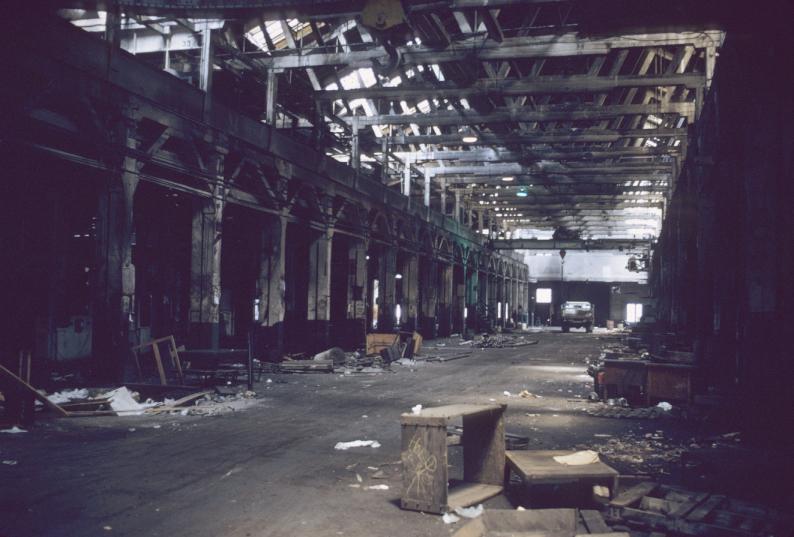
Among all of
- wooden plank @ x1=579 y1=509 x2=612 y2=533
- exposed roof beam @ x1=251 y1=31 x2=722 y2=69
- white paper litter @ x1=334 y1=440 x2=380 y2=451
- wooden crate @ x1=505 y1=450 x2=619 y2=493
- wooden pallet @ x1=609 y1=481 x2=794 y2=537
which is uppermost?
exposed roof beam @ x1=251 y1=31 x2=722 y2=69

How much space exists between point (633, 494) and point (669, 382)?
18.0ft

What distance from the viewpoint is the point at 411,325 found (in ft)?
84.6

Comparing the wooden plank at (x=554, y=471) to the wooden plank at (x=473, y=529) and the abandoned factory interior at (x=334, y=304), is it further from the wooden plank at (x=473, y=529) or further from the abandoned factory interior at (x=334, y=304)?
the wooden plank at (x=473, y=529)

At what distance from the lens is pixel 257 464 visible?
19.1 feet

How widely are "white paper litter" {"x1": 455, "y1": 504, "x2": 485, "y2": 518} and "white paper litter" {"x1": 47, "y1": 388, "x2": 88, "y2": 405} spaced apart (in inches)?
260

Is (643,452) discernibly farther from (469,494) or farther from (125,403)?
(125,403)

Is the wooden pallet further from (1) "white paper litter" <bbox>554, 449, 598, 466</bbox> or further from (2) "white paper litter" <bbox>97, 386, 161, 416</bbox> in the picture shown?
(2) "white paper litter" <bbox>97, 386, 161, 416</bbox>

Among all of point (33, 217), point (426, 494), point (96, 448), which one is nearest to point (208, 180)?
point (33, 217)

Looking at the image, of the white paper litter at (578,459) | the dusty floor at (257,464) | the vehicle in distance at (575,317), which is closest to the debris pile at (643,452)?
the dusty floor at (257,464)

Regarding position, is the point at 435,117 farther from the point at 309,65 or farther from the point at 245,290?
the point at 245,290

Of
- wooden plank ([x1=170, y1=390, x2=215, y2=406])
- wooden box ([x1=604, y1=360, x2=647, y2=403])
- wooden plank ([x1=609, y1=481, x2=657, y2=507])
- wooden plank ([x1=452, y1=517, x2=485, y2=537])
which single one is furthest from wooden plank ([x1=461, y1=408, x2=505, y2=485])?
wooden box ([x1=604, y1=360, x2=647, y2=403])

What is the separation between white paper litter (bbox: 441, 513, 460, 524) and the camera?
171 inches

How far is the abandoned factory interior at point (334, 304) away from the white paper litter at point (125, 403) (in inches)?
2.6

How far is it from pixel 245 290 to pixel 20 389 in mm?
12065
